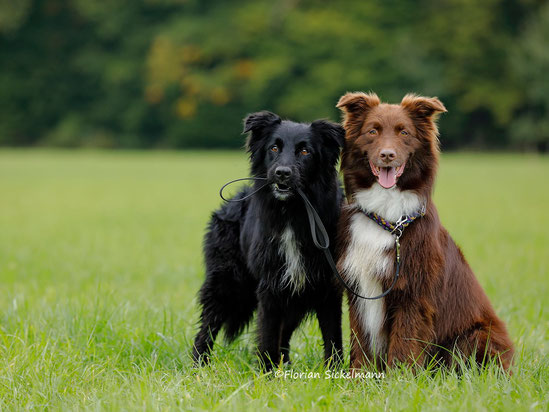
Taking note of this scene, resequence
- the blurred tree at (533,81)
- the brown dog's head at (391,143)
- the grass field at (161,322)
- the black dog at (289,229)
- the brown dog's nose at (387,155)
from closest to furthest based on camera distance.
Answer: the grass field at (161,322) → the brown dog's nose at (387,155) → the brown dog's head at (391,143) → the black dog at (289,229) → the blurred tree at (533,81)

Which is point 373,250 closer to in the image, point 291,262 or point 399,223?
point 399,223

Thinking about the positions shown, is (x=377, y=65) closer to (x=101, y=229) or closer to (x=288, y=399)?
(x=101, y=229)

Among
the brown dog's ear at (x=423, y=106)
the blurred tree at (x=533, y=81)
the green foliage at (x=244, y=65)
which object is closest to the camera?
the brown dog's ear at (x=423, y=106)

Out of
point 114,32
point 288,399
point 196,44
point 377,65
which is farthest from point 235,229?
point 114,32

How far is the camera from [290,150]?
4.16 meters

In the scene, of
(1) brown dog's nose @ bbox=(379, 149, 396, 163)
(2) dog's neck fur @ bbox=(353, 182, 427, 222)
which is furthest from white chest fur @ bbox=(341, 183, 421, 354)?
A: (1) brown dog's nose @ bbox=(379, 149, 396, 163)

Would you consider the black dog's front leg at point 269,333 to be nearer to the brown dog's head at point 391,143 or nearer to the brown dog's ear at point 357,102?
the brown dog's head at point 391,143

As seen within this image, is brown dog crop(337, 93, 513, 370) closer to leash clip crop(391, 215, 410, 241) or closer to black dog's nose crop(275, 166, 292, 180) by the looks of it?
leash clip crop(391, 215, 410, 241)

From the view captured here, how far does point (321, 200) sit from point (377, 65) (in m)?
41.5

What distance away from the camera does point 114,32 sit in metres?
50.6

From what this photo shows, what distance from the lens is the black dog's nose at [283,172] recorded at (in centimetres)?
397

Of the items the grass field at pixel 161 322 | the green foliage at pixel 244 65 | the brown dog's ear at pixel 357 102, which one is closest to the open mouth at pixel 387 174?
the brown dog's ear at pixel 357 102

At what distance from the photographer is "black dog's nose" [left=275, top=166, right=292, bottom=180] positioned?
3975 mm

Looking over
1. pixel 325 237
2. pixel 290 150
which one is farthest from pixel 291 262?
pixel 290 150
